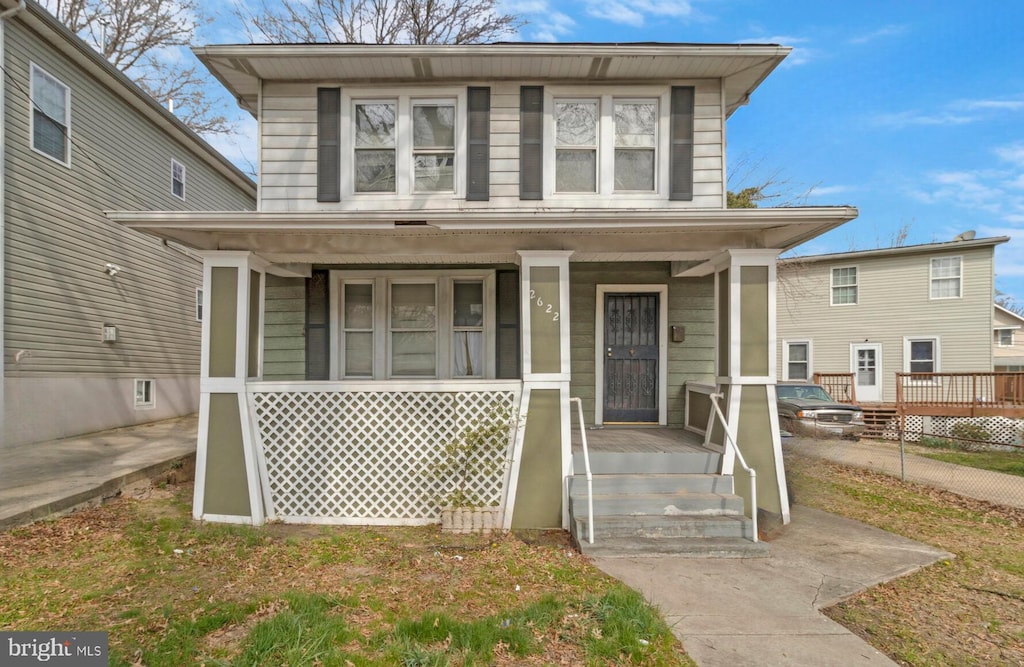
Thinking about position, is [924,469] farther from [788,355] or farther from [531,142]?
[788,355]

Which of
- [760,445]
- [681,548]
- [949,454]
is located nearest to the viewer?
[681,548]

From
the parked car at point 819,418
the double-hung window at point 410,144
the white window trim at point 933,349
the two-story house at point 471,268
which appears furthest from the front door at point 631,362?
the white window trim at point 933,349

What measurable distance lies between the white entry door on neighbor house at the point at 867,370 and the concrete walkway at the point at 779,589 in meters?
12.9

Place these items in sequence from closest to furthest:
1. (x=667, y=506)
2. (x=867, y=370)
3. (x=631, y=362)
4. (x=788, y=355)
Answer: (x=667, y=506) → (x=631, y=362) → (x=867, y=370) → (x=788, y=355)

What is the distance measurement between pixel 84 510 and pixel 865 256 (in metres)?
19.2

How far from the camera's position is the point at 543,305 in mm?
5199

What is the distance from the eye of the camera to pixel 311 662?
9.04ft

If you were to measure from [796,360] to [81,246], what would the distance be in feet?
62.7

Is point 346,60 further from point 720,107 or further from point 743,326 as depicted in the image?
point 743,326

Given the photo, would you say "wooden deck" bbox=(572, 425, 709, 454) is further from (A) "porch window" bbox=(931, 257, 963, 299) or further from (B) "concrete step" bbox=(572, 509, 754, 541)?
(A) "porch window" bbox=(931, 257, 963, 299)

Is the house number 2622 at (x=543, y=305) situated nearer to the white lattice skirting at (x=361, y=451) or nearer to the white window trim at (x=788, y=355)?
the white lattice skirting at (x=361, y=451)

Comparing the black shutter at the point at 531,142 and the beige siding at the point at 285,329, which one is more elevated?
the black shutter at the point at 531,142

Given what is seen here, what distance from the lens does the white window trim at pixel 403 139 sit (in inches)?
258

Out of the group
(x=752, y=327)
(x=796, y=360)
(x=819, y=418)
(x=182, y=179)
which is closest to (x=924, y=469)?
(x=819, y=418)
